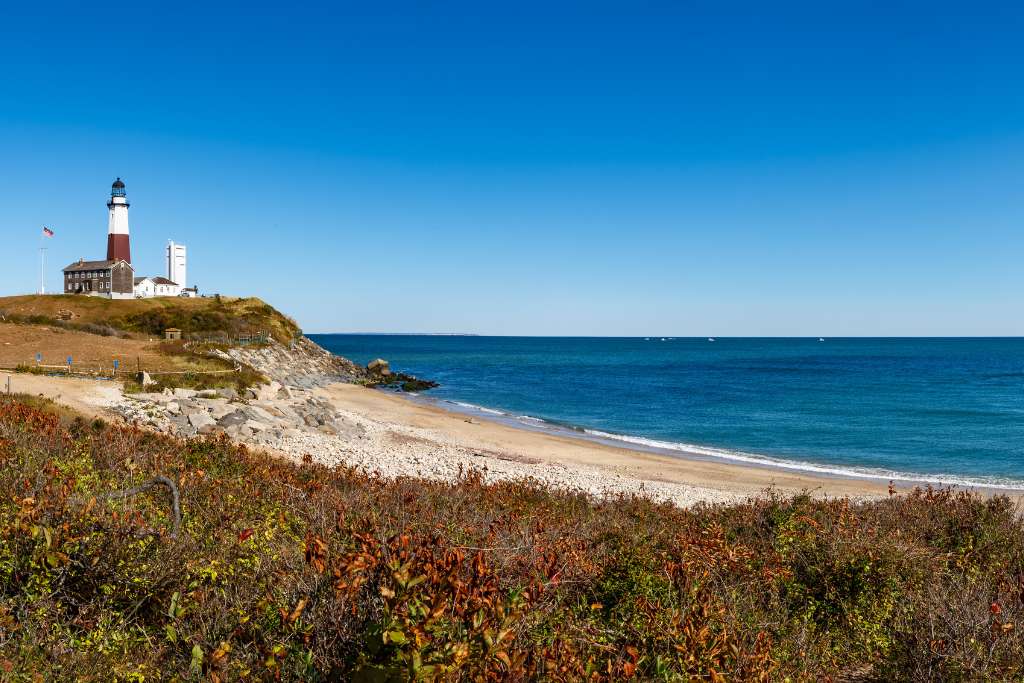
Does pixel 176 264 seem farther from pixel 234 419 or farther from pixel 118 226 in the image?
pixel 234 419

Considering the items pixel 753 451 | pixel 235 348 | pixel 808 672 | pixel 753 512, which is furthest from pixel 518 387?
pixel 808 672

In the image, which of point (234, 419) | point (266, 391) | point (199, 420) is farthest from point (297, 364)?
point (199, 420)

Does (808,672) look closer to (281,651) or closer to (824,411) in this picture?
(281,651)

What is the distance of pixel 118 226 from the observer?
79.9 meters

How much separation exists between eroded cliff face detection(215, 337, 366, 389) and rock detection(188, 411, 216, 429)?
2169 cm

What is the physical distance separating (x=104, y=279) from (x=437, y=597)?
294ft

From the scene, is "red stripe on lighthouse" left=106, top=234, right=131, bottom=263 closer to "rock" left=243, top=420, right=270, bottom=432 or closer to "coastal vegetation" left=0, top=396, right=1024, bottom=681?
"rock" left=243, top=420, right=270, bottom=432

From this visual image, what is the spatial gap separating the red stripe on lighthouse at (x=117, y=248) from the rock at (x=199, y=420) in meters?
68.7

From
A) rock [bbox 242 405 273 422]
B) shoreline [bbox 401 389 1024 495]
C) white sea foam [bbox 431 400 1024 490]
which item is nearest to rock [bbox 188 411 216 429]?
rock [bbox 242 405 273 422]

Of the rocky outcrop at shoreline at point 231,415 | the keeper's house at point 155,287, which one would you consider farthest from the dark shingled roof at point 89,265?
the rocky outcrop at shoreline at point 231,415

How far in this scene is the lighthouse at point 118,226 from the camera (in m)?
79.1

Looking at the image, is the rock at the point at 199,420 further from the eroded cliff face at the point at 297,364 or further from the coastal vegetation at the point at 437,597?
the eroded cliff face at the point at 297,364

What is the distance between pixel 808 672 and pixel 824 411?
169 ft

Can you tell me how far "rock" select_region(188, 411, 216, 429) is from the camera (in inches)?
871
